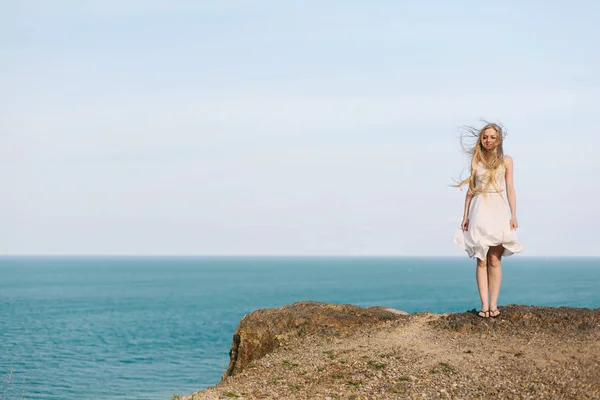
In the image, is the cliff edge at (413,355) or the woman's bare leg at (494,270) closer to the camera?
the cliff edge at (413,355)

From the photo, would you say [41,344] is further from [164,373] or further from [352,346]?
[352,346]

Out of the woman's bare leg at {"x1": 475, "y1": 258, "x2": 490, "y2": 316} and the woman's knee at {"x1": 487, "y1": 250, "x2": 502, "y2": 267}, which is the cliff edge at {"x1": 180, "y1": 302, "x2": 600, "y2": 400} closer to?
the woman's bare leg at {"x1": 475, "y1": 258, "x2": 490, "y2": 316}

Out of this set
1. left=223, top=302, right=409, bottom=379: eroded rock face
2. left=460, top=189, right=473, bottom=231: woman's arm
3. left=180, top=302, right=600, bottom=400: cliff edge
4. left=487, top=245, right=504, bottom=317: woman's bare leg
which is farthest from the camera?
left=223, top=302, right=409, bottom=379: eroded rock face

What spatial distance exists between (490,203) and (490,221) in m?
0.37

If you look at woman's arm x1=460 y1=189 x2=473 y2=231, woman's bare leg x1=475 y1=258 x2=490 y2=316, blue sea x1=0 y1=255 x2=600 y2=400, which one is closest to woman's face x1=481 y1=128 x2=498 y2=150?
woman's arm x1=460 y1=189 x2=473 y2=231

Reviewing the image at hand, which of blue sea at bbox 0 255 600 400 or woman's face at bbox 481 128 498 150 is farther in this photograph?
blue sea at bbox 0 255 600 400

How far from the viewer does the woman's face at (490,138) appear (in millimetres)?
14008

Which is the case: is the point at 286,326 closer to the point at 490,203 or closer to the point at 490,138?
the point at 490,203

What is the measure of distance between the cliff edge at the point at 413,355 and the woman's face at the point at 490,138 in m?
3.62

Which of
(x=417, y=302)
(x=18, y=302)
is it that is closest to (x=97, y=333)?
(x=18, y=302)

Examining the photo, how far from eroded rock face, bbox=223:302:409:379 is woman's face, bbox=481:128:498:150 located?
455cm

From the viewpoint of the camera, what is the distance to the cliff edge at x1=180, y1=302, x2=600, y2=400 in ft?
37.1

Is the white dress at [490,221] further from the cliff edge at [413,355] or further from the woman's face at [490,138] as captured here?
the cliff edge at [413,355]

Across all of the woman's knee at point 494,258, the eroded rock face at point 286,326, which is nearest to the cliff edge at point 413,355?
the eroded rock face at point 286,326
